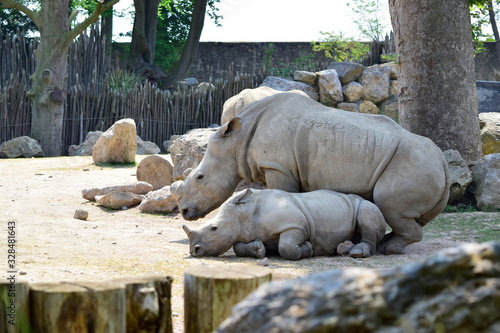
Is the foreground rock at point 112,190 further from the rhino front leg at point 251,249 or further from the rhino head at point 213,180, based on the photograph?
the rhino front leg at point 251,249

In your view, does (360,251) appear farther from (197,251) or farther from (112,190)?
(112,190)

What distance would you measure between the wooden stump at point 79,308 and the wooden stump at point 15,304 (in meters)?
0.04

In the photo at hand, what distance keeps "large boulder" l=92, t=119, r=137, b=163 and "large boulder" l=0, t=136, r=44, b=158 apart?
3513 millimetres

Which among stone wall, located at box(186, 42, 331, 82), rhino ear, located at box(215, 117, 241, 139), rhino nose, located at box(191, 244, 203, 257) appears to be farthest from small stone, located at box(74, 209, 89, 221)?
stone wall, located at box(186, 42, 331, 82)

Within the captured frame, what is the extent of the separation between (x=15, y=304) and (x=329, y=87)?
13851mm

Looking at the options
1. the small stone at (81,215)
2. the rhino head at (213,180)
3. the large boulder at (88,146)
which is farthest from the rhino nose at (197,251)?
the large boulder at (88,146)

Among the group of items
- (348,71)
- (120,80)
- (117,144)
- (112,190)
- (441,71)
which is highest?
(348,71)

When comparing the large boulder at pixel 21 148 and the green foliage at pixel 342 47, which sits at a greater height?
the green foliage at pixel 342 47

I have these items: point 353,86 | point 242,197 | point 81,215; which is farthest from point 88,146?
point 242,197

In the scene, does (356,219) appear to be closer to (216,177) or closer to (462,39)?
(216,177)

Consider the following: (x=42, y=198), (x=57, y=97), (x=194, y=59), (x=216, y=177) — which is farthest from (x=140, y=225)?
(x=194, y=59)

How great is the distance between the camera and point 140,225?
719 centimetres

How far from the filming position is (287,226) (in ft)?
17.1

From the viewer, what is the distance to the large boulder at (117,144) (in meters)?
11.2
